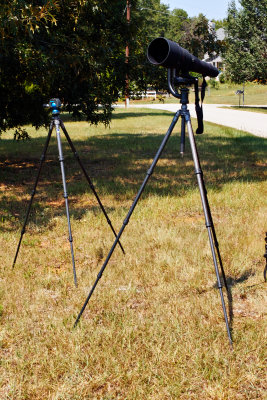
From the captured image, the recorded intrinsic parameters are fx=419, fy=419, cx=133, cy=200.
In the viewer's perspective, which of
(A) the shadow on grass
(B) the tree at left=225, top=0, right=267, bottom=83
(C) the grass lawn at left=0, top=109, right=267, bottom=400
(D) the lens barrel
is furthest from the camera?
(B) the tree at left=225, top=0, right=267, bottom=83

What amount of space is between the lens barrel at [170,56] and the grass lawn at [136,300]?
2066 millimetres

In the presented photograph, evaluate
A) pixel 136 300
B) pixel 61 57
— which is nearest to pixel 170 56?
pixel 136 300

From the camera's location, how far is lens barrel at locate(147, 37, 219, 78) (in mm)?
3109

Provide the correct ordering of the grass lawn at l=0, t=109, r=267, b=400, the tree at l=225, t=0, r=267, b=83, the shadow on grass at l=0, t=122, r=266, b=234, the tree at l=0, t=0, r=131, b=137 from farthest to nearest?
the tree at l=225, t=0, r=267, b=83, the shadow on grass at l=0, t=122, r=266, b=234, the tree at l=0, t=0, r=131, b=137, the grass lawn at l=0, t=109, r=267, b=400

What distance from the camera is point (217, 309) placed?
12.2ft

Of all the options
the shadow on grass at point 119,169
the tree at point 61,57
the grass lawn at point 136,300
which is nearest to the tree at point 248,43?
the shadow on grass at point 119,169

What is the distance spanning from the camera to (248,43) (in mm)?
38344

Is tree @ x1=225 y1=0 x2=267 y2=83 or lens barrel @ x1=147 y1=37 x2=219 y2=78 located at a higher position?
tree @ x1=225 y1=0 x2=267 y2=83

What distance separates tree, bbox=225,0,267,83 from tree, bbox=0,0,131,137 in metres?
25.9

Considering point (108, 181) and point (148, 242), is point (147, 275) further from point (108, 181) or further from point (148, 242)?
point (108, 181)

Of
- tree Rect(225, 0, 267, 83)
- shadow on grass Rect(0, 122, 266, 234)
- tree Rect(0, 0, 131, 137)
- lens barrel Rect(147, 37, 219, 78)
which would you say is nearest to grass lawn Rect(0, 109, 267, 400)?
shadow on grass Rect(0, 122, 266, 234)

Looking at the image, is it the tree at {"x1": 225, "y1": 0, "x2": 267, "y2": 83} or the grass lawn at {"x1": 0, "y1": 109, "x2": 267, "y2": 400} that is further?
the tree at {"x1": 225, "y1": 0, "x2": 267, "y2": 83}

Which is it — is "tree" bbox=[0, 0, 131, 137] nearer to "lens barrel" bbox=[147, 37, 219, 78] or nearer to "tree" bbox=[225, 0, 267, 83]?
"lens barrel" bbox=[147, 37, 219, 78]

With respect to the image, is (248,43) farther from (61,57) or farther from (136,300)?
(136,300)
